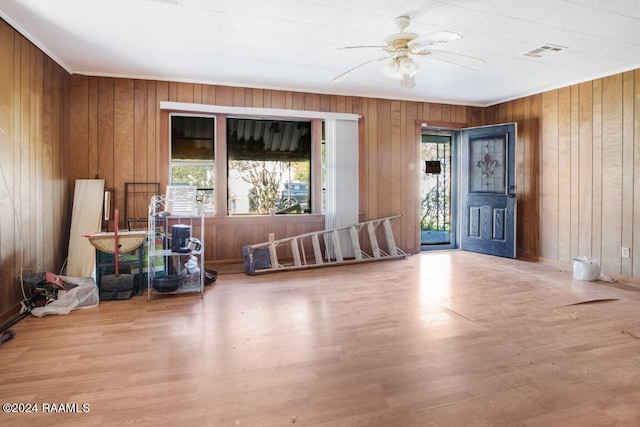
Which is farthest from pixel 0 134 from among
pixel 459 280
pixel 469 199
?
pixel 469 199

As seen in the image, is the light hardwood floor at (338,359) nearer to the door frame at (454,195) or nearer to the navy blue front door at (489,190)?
the navy blue front door at (489,190)

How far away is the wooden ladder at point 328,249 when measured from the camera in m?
5.10

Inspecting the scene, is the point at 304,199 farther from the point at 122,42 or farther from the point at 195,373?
the point at 195,373

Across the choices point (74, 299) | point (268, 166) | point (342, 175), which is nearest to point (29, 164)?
point (74, 299)

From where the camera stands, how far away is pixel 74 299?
3.57 metres

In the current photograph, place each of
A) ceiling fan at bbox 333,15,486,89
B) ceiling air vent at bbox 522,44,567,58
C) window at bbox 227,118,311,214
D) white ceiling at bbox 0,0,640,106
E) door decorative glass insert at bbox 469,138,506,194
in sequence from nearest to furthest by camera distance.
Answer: white ceiling at bbox 0,0,640,106, ceiling fan at bbox 333,15,486,89, ceiling air vent at bbox 522,44,567,58, window at bbox 227,118,311,214, door decorative glass insert at bbox 469,138,506,194

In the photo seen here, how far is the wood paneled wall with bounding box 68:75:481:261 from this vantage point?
4.75 m

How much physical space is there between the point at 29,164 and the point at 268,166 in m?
2.89

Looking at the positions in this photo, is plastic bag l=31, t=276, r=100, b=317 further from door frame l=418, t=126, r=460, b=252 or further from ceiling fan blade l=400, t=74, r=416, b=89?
door frame l=418, t=126, r=460, b=252

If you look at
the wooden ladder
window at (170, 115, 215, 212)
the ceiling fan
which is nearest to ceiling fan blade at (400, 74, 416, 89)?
the ceiling fan

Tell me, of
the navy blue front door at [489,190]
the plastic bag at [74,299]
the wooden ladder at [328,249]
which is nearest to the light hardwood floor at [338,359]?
the plastic bag at [74,299]

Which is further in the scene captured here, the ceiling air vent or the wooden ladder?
the wooden ladder

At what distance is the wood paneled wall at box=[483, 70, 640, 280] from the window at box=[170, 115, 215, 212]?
16.3ft

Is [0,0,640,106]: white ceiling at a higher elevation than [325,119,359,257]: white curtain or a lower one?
higher
